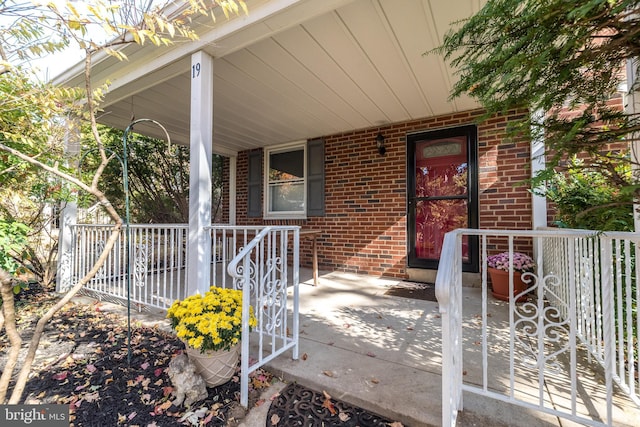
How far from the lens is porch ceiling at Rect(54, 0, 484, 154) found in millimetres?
1964

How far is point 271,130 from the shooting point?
4.50 metres

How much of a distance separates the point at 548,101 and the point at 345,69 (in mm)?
2060

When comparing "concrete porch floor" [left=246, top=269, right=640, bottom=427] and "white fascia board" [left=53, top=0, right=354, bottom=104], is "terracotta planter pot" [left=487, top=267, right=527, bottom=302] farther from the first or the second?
"white fascia board" [left=53, top=0, right=354, bottom=104]

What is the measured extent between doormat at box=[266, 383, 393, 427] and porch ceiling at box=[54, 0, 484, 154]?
7.98 ft

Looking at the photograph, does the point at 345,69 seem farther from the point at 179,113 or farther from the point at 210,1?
the point at 179,113

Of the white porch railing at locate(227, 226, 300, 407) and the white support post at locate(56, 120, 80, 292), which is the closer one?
the white porch railing at locate(227, 226, 300, 407)

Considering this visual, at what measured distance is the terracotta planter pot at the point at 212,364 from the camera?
162 cm

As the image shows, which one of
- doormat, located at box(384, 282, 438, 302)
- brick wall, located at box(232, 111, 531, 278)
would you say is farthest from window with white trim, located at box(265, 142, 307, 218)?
doormat, located at box(384, 282, 438, 302)

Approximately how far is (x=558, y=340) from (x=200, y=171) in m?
2.54

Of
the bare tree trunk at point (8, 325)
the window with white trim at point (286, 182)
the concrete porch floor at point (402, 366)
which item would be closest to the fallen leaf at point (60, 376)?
the bare tree trunk at point (8, 325)

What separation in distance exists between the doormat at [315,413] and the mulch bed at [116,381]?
0.20 meters

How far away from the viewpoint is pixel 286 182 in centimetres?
517

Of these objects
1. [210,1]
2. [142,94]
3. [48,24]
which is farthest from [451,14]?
[142,94]

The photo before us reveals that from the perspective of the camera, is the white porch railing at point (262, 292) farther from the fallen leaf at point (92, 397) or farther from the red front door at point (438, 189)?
the red front door at point (438, 189)
